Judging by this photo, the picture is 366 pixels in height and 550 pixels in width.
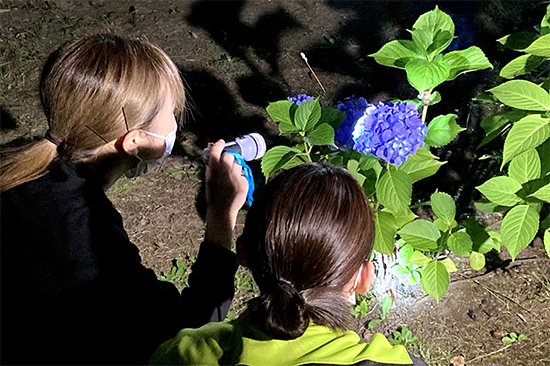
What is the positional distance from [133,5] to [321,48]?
45.3 inches

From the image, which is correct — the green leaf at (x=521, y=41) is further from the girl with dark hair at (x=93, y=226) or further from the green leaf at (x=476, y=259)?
the girl with dark hair at (x=93, y=226)

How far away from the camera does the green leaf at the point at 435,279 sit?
2.17 metres

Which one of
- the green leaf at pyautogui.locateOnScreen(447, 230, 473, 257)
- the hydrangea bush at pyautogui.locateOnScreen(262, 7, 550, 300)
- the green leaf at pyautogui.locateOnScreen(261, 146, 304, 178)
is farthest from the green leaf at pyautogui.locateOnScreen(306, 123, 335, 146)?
the green leaf at pyautogui.locateOnScreen(447, 230, 473, 257)

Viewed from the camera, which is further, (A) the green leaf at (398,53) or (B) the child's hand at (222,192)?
(A) the green leaf at (398,53)

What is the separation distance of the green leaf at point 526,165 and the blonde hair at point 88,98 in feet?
3.23

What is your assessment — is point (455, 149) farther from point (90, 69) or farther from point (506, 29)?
point (90, 69)

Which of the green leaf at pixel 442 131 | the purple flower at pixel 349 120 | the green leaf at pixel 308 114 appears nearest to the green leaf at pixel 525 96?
the green leaf at pixel 442 131

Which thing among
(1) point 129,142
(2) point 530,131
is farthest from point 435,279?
(1) point 129,142

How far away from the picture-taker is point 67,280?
1.69 meters

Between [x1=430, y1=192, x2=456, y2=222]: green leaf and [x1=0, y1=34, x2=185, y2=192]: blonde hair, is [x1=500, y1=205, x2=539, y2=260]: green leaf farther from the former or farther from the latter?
[x1=0, y1=34, x2=185, y2=192]: blonde hair

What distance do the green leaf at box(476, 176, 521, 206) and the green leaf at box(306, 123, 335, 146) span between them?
492 mm

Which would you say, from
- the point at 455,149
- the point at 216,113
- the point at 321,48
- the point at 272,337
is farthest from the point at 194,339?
the point at 321,48

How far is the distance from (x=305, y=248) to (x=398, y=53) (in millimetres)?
872

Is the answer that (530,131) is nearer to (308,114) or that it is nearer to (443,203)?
(443,203)
